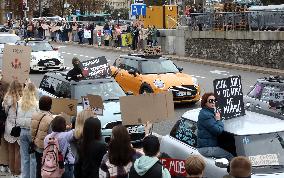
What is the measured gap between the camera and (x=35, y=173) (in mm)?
9281

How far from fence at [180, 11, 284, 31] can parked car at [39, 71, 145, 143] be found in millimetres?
15661

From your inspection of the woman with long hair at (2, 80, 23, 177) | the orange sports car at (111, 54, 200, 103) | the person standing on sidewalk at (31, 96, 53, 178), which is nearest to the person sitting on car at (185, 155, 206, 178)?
the person standing on sidewalk at (31, 96, 53, 178)

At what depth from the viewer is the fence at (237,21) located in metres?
28.0

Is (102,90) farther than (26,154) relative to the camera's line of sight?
Yes

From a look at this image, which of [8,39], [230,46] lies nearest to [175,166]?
[230,46]

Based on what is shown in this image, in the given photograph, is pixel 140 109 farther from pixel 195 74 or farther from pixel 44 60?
pixel 44 60

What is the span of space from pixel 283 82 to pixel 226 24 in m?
19.1

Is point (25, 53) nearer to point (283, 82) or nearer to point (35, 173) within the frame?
point (35, 173)

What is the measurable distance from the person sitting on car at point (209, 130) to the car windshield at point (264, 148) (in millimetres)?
291

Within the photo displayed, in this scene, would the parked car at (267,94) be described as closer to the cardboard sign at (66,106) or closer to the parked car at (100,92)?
the parked car at (100,92)

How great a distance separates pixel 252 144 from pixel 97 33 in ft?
120

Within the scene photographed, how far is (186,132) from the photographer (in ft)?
29.2

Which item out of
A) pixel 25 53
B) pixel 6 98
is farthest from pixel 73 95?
pixel 6 98

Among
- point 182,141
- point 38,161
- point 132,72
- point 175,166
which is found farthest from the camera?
point 132,72
